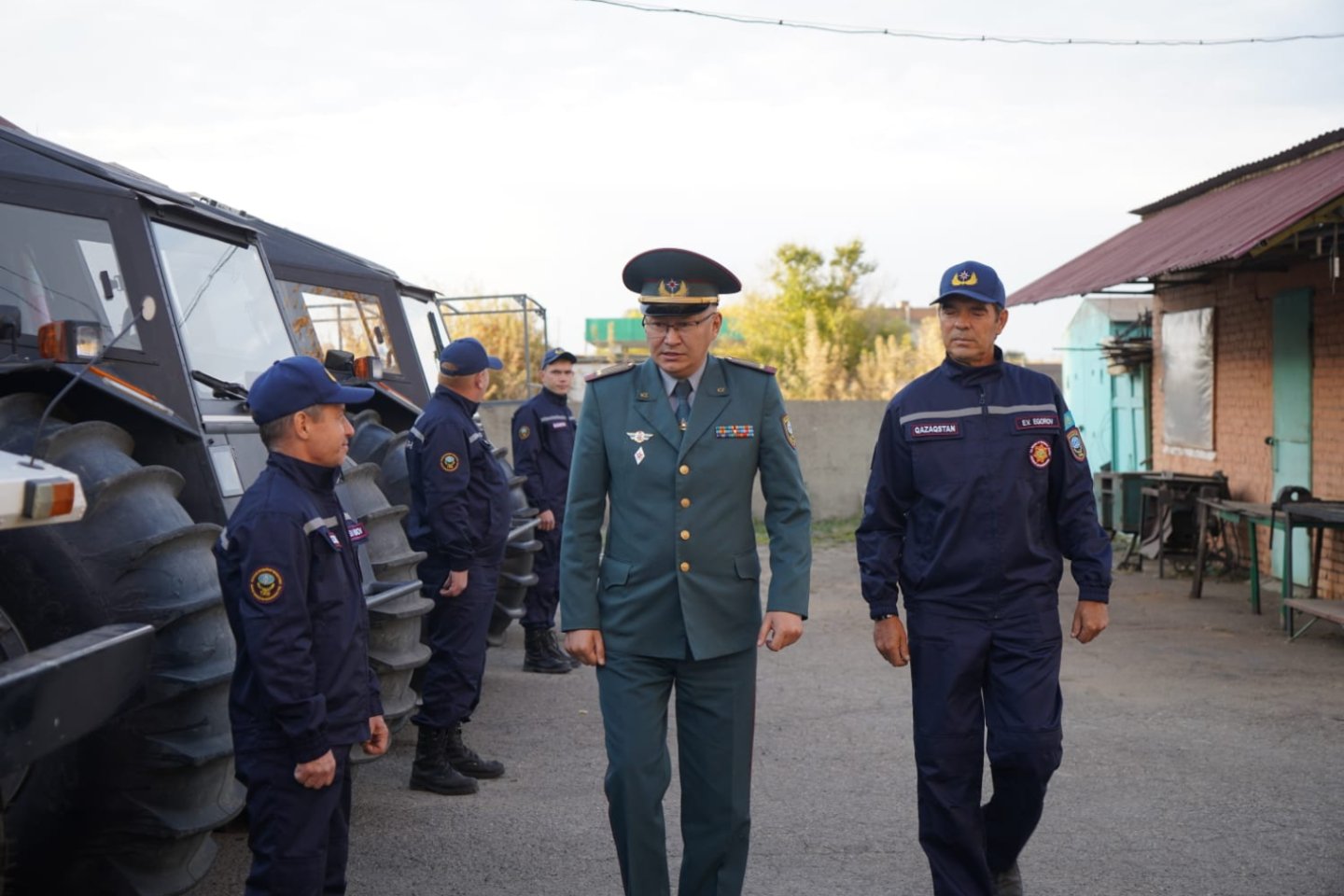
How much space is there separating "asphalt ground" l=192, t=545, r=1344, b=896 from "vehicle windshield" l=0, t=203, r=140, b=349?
77.6 inches

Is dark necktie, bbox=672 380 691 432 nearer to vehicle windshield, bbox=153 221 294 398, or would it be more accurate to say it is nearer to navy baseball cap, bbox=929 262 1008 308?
navy baseball cap, bbox=929 262 1008 308

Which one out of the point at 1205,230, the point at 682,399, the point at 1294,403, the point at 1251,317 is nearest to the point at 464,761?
the point at 682,399

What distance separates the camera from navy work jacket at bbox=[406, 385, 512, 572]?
5.74 metres

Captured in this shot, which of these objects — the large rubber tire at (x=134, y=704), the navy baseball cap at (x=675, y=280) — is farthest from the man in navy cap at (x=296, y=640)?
the navy baseball cap at (x=675, y=280)

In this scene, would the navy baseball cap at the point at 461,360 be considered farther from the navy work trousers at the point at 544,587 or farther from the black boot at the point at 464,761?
the navy work trousers at the point at 544,587

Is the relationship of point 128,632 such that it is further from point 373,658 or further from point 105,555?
point 373,658

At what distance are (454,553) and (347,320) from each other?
13.0 ft

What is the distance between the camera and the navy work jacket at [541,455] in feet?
28.2

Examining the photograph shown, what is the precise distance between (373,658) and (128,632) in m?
1.76

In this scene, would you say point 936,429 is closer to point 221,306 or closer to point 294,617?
point 294,617

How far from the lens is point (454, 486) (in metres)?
5.76

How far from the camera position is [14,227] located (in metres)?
4.41

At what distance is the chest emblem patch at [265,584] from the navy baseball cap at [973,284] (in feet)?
7.45

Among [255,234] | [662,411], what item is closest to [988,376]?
[662,411]
